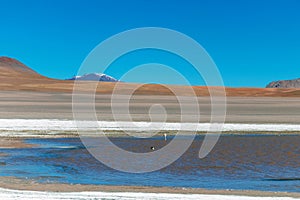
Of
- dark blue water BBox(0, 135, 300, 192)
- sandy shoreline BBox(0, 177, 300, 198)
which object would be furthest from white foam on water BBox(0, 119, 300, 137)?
Result: sandy shoreline BBox(0, 177, 300, 198)

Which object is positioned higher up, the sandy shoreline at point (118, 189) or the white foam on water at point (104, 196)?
the sandy shoreline at point (118, 189)

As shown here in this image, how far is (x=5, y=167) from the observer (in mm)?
18938

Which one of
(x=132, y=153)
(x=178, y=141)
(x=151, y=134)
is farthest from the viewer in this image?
(x=151, y=134)

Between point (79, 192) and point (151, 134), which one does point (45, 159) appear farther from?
point (151, 134)

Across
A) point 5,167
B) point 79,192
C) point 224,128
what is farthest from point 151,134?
point 79,192

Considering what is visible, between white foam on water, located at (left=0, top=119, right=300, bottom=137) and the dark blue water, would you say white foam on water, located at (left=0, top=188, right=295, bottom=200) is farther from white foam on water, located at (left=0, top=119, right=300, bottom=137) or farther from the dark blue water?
white foam on water, located at (left=0, top=119, right=300, bottom=137)

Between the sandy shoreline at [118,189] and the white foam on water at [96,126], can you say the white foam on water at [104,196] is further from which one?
the white foam on water at [96,126]

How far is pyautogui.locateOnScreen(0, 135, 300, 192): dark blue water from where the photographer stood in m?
16.6

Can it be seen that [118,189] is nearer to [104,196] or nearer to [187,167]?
[104,196]

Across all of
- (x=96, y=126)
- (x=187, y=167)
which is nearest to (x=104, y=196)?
(x=187, y=167)

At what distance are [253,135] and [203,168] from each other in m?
13.3

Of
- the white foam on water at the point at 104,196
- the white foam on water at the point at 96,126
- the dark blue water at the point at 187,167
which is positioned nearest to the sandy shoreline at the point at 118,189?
the white foam on water at the point at 104,196

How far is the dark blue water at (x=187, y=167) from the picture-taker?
653 inches

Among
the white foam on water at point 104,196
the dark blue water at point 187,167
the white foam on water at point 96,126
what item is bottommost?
the white foam on water at point 104,196
